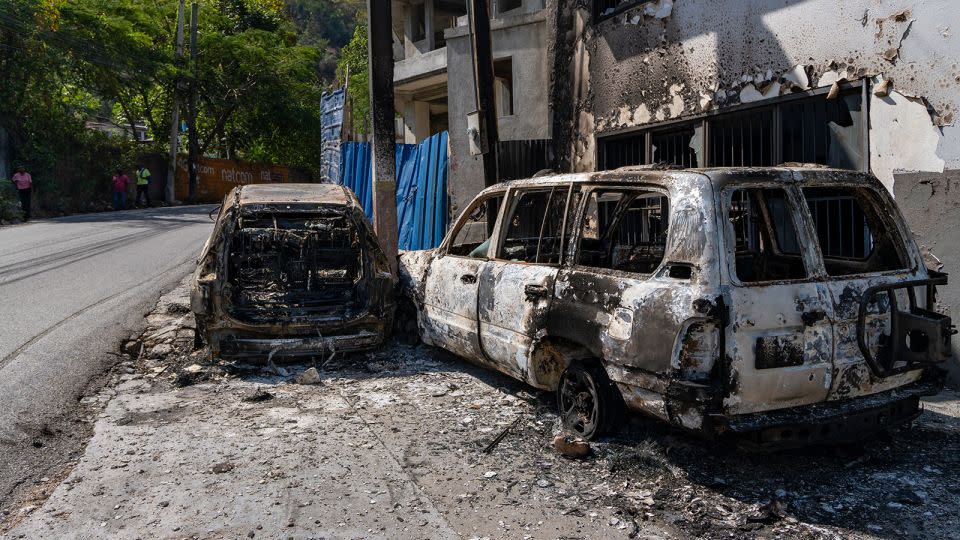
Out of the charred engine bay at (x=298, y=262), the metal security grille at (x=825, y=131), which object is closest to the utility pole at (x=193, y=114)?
the charred engine bay at (x=298, y=262)

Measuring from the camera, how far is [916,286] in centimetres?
424

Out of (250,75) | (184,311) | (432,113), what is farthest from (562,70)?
(250,75)

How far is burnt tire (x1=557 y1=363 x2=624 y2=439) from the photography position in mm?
4484

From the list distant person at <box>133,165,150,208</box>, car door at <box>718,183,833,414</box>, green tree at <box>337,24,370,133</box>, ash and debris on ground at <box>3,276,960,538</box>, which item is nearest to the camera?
ash and debris on ground at <box>3,276,960,538</box>

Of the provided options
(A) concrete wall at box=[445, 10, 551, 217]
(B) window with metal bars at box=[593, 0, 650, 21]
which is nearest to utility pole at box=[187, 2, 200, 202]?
(A) concrete wall at box=[445, 10, 551, 217]

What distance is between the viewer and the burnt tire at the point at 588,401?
4484 millimetres

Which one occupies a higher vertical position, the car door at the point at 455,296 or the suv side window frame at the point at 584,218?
the suv side window frame at the point at 584,218

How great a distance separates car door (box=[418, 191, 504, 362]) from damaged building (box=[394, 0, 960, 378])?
3.09 metres

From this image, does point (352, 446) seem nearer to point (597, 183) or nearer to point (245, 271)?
point (597, 183)

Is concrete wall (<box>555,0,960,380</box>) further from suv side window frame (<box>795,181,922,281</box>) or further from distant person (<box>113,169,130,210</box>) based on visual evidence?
distant person (<box>113,169,130,210</box>)

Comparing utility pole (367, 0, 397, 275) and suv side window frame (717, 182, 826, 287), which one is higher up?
utility pole (367, 0, 397, 275)

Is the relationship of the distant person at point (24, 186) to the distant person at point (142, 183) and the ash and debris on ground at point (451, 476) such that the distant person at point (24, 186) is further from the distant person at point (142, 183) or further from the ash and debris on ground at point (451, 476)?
the ash and debris on ground at point (451, 476)

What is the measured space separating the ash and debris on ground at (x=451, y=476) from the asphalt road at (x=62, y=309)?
374 mm

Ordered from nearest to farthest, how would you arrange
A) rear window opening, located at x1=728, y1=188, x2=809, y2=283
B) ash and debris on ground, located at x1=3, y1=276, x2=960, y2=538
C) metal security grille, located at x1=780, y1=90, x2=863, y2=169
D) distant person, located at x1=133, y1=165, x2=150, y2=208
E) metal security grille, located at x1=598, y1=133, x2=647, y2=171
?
ash and debris on ground, located at x1=3, y1=276, x2=960, y2=538 → rear window opening, located at x1=728, y1=188, x2=809, y2=283 → metal security grille, located at x1=780, y1=90, x2=863, y2=169 → metal security grille, located at x1=598, y1=133, x2=647, y2=171 → distant person, located at x1=133, y1=165, x2=150, y2=208
